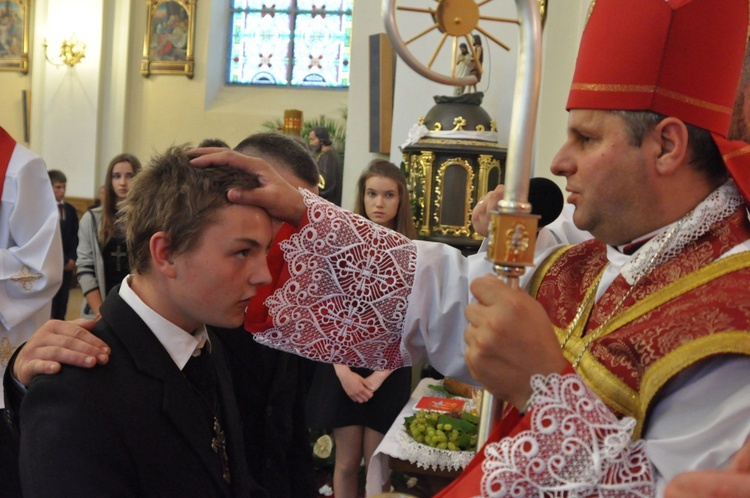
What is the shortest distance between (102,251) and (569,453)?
4715 millimetres

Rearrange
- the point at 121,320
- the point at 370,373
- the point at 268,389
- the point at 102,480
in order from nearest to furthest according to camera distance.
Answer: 1. the point at 102,480
2. the point at 121,320
3. the point at 268,389
4. the point at 370,373

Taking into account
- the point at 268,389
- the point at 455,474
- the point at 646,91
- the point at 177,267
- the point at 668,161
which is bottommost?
the point at 455,474

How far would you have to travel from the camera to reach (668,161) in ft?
5.01

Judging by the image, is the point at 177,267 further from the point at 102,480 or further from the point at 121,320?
the point at 102,480

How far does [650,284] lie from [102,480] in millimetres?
1133

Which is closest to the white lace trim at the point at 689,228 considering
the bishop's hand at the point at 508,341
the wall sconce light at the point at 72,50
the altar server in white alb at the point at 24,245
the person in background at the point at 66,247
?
the bishop's hand at the point at 508,341

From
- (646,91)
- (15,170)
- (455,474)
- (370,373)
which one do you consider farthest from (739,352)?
(15,170)

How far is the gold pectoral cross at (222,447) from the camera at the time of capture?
194 centimetres

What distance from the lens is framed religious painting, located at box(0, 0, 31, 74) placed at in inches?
570

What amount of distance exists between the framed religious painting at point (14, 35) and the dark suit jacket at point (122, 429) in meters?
14.2

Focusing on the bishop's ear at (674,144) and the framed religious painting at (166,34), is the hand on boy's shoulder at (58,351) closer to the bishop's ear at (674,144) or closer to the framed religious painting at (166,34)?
the bishop's ear at (674,144)

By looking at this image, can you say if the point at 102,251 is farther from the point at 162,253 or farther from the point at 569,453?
the point at 569,453

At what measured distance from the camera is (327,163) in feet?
34.2

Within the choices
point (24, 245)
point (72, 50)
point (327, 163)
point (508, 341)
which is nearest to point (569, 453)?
point (508, 341)
